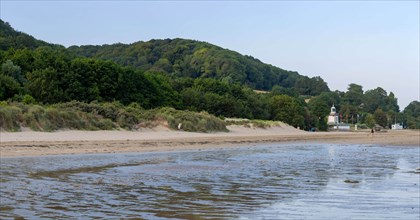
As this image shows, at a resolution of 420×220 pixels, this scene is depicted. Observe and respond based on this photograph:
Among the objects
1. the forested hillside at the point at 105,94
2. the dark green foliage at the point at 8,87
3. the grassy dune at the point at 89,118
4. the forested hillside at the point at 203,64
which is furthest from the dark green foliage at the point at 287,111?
the forested hillside at the point at 203,64

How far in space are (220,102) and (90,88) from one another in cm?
2242

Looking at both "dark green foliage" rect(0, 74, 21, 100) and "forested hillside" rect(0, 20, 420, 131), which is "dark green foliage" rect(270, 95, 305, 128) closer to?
"forested hillside" rect(0, 20, 420, 131)

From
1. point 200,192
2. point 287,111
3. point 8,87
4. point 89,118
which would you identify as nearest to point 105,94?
point 8,87

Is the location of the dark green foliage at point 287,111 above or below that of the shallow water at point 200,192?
above

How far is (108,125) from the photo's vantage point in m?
35.1

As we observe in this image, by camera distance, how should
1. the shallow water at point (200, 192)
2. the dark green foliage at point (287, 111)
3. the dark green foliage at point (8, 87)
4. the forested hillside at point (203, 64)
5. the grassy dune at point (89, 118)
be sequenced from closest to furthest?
the shallow water at point (200, 192) → the grassy dune at point (89, 118) → the dark green foliage at point (8, 87) → the dark green foliage at point (287, 111) → the forested hillside at point (203, 64)

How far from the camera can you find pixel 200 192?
36.0 feet

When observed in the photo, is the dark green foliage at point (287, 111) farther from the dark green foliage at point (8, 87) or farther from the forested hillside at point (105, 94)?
the dark green foliage at point (8, 87)

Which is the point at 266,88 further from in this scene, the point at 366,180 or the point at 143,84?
the point at 366,180

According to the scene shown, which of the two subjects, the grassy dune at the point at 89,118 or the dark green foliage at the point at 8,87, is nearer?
the grassy dune at the point at 89,118

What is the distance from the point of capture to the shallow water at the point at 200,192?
854 cm

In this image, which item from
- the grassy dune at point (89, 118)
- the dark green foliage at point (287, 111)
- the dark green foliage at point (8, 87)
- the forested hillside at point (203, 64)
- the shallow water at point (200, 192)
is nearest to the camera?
the shallow water at point (200, 192)

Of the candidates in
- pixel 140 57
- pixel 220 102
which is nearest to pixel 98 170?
pixel 220 102

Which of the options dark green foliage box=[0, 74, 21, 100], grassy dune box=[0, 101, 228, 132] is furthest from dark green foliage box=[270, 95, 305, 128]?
dark green foliage box=[0, 74, 21, 100]
